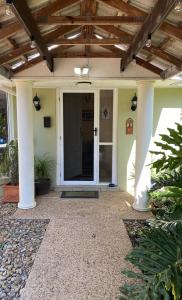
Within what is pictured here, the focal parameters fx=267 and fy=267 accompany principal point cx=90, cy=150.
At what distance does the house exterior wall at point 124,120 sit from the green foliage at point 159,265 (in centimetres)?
392

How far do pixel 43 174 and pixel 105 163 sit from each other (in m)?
1.43

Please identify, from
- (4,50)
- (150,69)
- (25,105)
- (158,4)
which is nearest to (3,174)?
(25,105)

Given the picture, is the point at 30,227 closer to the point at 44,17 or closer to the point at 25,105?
the point at 25,105

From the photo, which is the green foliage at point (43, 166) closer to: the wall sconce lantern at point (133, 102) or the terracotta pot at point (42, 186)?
the terracotta pot at point (42, 186)

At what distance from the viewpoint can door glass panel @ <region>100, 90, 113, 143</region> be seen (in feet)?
19.5

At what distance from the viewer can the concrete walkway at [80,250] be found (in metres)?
2.61

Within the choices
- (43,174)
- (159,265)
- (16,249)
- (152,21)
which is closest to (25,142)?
(43,174)

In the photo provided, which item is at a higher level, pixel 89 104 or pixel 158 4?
pixel 158 4

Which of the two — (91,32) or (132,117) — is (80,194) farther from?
A: (91,32)

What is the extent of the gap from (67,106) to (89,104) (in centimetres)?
51

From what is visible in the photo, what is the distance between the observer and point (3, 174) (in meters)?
5.80

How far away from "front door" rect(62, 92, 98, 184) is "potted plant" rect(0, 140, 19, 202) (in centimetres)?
123

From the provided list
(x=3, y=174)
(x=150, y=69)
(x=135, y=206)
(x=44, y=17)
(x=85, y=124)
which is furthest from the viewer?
(x=85, y=124)

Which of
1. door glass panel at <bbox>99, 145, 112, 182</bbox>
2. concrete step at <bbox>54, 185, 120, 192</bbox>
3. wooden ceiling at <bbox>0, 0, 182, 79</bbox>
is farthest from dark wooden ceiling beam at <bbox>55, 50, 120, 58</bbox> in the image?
concrete step at <bbox>54, 185, 120, 192</bbox>
